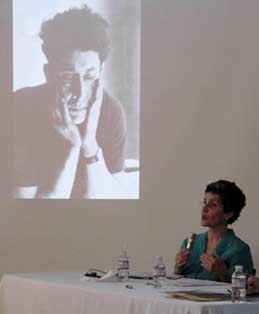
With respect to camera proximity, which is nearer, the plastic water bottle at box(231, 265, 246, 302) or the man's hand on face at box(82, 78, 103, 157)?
the plastic water bottle at box(231, 265, 246, 302)

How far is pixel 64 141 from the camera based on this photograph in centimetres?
562

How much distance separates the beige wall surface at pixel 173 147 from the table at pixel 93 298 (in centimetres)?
109

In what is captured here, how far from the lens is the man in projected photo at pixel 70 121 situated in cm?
551

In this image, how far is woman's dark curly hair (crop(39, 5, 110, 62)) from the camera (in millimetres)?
5570

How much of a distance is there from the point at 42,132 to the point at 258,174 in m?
1.54

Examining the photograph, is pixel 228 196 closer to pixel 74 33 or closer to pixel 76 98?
pixel 76 98

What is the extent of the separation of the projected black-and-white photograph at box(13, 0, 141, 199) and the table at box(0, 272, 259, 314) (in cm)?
128

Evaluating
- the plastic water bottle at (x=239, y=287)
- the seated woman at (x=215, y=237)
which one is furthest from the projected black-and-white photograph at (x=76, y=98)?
the plastic water bottle at (x=239, y=287)

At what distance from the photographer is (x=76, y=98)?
5629 mm

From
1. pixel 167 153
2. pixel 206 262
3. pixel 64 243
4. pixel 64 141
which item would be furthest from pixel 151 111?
pixel 206 262

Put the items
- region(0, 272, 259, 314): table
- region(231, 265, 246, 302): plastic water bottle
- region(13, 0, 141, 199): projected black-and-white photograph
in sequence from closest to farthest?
region(0, 272, 259, 314): table < region(231, 265, 246, 302): plastic water bottle < region(13, 0, 141, 199): projected black-and-white photograph

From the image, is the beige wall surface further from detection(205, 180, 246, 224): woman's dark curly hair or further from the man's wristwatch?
detection(205, 180, 246, 224): woman's dark curly hair

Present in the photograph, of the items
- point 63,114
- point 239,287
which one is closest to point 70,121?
point 63,114

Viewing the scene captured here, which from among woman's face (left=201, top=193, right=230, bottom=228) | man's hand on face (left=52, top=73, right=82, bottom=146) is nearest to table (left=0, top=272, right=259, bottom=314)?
woman's face (left=201, top=193, right=230, bottom=228)
